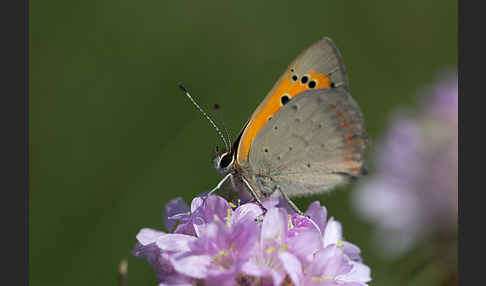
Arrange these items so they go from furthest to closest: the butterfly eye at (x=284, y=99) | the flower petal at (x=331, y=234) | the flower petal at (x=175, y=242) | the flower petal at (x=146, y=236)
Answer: the butterfly eye at (x=284, y=99)
the flower petal at (x=331, y=234)
the flower petal at (x=146, y=236)
the flower petal at (x=175, y=242)

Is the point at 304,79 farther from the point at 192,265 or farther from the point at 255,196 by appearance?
the point at 192,265

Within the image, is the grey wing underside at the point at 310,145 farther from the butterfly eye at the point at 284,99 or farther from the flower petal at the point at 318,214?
the flower petal at the point at 318,214

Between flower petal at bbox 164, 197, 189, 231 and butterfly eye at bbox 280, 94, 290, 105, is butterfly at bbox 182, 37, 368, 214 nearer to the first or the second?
butterfly eye at bbox 280, 94, 290, 105

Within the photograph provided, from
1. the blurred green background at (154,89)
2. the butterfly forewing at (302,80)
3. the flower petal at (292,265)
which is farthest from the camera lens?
the blurred green background at (154,89)

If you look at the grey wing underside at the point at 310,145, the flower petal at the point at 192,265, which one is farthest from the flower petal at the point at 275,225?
the grey wing underside at the point at 310,145

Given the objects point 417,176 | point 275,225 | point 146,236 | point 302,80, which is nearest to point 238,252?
point 275,225

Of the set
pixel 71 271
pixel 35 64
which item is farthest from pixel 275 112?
pixel 35 64
